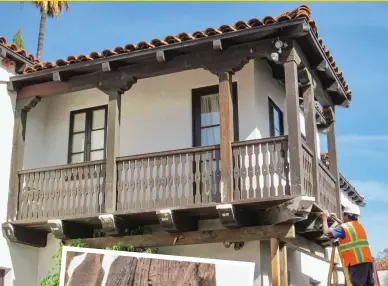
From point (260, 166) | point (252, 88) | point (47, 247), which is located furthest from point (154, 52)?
point (47, 247)

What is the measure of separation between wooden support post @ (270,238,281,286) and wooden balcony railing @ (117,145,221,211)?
1.19 m

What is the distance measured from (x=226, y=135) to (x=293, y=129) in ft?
3.92

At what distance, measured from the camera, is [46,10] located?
95.3 feet

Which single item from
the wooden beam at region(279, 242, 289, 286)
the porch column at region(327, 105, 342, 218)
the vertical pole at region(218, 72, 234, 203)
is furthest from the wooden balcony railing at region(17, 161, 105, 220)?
the porch column at region(327, 105, 342, 218)

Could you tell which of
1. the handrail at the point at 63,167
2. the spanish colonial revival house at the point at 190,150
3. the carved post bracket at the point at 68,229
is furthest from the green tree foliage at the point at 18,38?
the carved post bracket at the point at 68,229

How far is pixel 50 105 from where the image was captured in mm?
14109

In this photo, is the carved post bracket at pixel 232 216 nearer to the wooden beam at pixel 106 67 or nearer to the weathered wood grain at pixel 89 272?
the wooden beam at pixel 106 67

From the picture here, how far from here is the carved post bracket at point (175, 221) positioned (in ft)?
34.9

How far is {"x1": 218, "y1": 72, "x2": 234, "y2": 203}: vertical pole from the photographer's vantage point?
10312 millimetres

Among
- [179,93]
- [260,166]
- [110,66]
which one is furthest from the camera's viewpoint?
[179,93]

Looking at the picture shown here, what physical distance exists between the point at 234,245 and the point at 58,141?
5.02 metres

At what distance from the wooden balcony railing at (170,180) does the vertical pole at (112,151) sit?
114mm

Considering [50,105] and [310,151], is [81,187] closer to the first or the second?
[50,105]

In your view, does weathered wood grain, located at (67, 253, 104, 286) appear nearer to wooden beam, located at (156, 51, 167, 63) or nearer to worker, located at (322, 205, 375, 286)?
worker, located at (322, 205, 375, 286)
